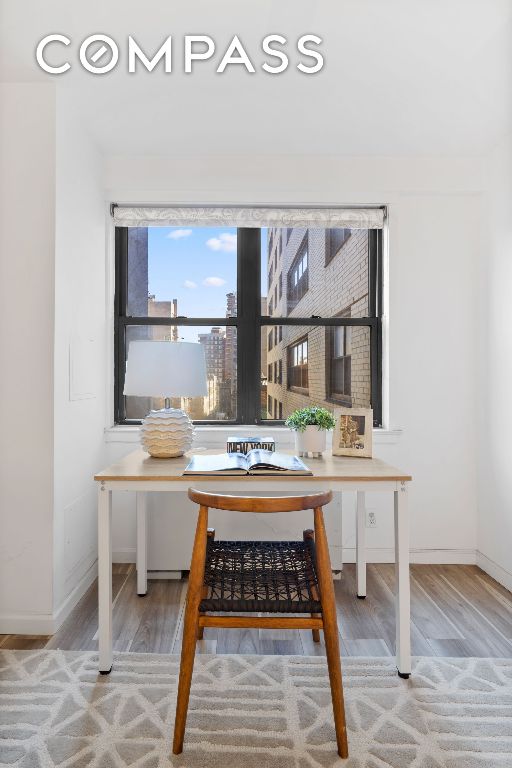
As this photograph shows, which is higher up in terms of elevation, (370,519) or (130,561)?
(370,519)

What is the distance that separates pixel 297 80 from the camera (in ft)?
8.02

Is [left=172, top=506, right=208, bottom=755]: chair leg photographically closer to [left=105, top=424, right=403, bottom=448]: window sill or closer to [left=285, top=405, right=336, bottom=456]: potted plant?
[left=285, top=405, right=336, bottom=456]: potted plant

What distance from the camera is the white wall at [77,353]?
98.0 inches

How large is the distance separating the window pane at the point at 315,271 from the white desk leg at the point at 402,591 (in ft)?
5.66

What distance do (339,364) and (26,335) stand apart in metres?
1.96

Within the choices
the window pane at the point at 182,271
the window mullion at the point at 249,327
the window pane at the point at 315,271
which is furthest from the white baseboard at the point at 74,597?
the window pane at the point at 315,271

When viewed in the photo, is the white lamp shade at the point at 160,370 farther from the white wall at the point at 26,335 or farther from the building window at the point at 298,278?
the building window at the point at 298,278

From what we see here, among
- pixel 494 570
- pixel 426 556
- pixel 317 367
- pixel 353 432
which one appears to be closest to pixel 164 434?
pixel 353 432

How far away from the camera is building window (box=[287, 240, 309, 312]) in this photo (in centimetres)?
347

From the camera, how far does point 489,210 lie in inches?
126

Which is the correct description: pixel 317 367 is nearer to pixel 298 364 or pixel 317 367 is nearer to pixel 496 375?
pixel 298 364

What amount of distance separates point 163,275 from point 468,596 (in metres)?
2.70

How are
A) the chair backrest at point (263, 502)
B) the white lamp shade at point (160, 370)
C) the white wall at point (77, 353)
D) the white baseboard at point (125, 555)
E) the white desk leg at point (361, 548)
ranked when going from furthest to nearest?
the white baseboard at point (125, 555) → the white desk leg at point (361, 548) → the white wall at point (77, 353) → the white lamp shade at point (160, 370) → the chair backrest at point (263, 502)

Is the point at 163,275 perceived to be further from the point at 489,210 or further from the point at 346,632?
the point at 346,632
